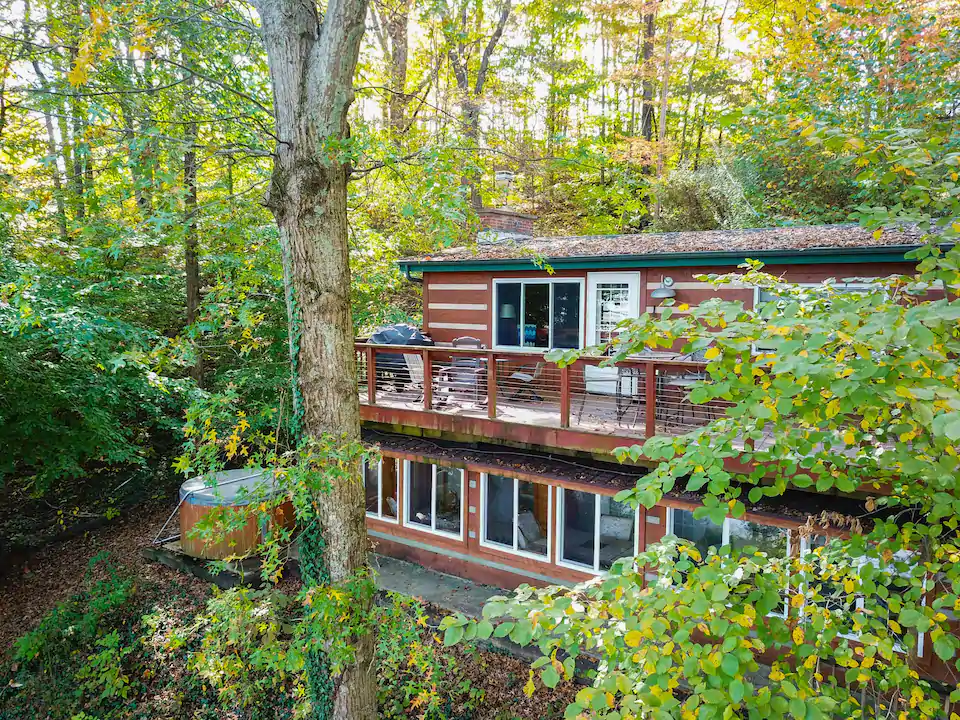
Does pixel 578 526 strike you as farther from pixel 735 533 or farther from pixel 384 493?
pixel 384 493

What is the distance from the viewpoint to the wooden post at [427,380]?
8.64m

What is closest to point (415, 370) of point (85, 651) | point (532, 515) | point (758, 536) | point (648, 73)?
point (532, 515)

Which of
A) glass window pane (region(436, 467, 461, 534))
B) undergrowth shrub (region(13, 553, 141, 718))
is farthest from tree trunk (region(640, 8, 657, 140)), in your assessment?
undergrowth shrub (region(13, 553, 141, 718))

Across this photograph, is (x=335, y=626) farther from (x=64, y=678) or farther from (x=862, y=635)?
(x=64, y=678)

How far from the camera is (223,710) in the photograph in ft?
25.7

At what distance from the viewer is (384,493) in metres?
10.2

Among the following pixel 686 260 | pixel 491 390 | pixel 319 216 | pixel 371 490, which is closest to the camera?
pixel 319 216

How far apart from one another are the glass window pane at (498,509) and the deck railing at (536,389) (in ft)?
4.16

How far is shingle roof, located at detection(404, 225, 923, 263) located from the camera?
25.0 ft

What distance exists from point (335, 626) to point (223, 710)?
4.23 metres

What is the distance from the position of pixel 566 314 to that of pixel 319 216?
5.56 metres

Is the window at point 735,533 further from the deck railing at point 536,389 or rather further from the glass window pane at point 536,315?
the glass window pane at point 536,315

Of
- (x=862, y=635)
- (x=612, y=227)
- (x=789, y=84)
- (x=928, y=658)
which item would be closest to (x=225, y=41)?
(x=862, y=635)

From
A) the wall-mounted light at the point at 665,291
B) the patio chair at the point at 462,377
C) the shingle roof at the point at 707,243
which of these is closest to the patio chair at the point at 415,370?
the patio chair at the point at 462,377
